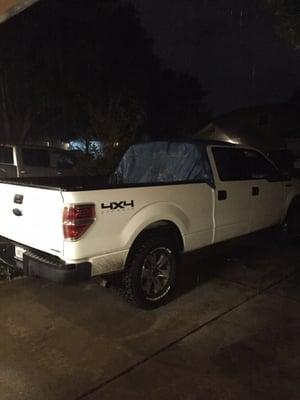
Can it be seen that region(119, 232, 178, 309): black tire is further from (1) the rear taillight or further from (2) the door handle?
(2) the door handle

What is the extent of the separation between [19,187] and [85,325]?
152 centimetres

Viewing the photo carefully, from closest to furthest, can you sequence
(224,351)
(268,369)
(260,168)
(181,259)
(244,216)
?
1. (268,369)
2. (224,351)
3. (181,259)
4. (244,216)
5. (260,168)

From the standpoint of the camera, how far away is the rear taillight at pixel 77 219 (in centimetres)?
352

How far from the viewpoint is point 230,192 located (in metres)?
5.17

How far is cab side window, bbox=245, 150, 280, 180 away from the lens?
228 inches

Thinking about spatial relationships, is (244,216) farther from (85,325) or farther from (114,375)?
(114,375)

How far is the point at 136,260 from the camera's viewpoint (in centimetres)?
414

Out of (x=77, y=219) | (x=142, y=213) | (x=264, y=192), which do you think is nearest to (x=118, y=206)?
(x=142, y=213)

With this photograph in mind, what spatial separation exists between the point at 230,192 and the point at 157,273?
148cm

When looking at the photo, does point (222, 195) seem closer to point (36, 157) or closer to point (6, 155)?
point (36, 157)

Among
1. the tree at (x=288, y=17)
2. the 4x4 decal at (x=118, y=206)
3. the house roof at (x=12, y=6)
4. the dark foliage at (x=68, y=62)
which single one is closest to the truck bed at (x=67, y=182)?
the 4x4 decal at (x=118, y=206)

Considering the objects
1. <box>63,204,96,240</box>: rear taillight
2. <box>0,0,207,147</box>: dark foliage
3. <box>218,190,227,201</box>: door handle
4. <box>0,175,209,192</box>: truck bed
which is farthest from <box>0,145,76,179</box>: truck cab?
<box>63,204,96,240</box>: rear taillight

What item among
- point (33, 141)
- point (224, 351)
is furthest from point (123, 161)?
point (33, 141)

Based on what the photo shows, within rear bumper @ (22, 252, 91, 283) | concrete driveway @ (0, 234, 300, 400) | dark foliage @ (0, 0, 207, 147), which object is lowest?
concrete driveway @ (0, 234, 300, 400)
